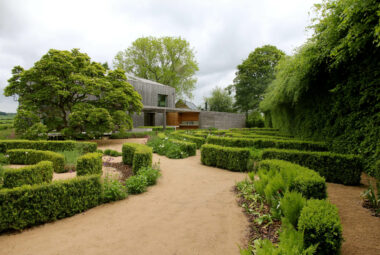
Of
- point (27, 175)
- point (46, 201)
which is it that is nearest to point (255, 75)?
point (27, 175)

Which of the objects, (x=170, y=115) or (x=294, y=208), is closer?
(x=294, y=208)

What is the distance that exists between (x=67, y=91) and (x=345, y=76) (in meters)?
13.4

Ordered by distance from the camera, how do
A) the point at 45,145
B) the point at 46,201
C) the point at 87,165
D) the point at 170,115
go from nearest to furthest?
the point at 46,201 → the point at 87,165 → the point at 45,145 → the point at 170,115

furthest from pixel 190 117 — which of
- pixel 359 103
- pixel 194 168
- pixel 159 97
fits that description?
pixel 359 103

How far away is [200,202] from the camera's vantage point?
3938mm

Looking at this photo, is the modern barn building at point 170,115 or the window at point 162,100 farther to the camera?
the window at point 162,100

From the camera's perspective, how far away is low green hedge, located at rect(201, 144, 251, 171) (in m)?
6.21

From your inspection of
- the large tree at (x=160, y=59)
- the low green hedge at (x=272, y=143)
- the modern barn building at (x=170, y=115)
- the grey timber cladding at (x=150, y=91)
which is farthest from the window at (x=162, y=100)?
the low green hedge at (x=272, y=143)

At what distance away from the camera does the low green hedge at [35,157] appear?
5.93 meters

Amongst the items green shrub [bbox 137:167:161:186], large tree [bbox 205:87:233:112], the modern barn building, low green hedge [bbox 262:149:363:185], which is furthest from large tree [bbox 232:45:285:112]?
green shrub [bbox 137:167:161:186]

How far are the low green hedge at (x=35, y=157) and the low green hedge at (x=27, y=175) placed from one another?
1.67 m

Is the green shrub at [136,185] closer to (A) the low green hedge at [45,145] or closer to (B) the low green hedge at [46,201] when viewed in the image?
(B) the low green hedge at [46,201]

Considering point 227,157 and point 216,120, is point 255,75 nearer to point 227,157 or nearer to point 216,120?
point 216,120

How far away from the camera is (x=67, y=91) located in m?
10.4
